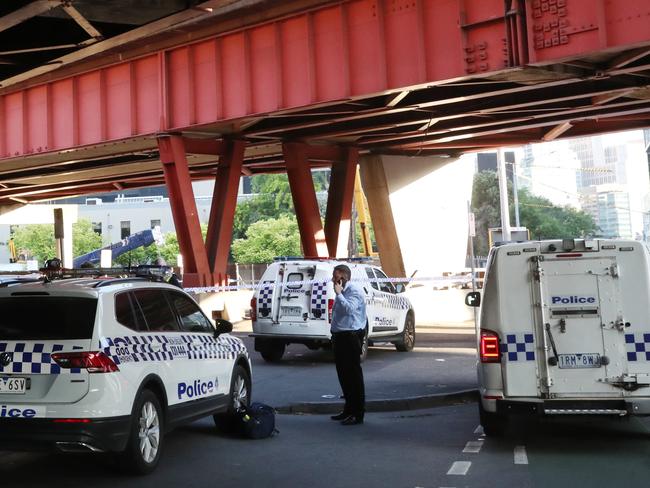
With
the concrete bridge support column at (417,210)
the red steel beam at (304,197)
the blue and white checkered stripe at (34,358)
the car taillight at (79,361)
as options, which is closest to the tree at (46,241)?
the concrete bridge support column at (417,210)

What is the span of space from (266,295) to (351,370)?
6.23 meters

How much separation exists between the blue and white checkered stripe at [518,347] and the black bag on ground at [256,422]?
2858mm

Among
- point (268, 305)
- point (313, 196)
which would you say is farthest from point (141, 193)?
point (268, 305)

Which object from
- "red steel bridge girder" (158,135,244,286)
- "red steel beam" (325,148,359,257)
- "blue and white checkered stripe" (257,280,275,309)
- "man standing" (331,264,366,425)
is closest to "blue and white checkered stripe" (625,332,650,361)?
"man standing" (331,264,366,425)

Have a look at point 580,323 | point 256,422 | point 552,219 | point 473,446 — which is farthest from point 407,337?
point 552,219

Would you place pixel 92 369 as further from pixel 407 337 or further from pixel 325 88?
pixel 325 88

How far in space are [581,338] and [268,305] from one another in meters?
8.84

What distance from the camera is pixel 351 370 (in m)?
9.96

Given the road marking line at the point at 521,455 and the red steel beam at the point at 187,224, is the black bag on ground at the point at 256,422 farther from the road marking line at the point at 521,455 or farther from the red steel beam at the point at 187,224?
the red steel beam at the point at 187,224

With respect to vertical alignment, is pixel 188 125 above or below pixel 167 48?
below

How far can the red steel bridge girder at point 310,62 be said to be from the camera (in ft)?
53.8

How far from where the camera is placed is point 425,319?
27.2m

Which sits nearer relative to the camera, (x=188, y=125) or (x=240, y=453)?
(x=240, y=453)

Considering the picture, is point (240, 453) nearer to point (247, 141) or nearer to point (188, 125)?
point (188, 125)
